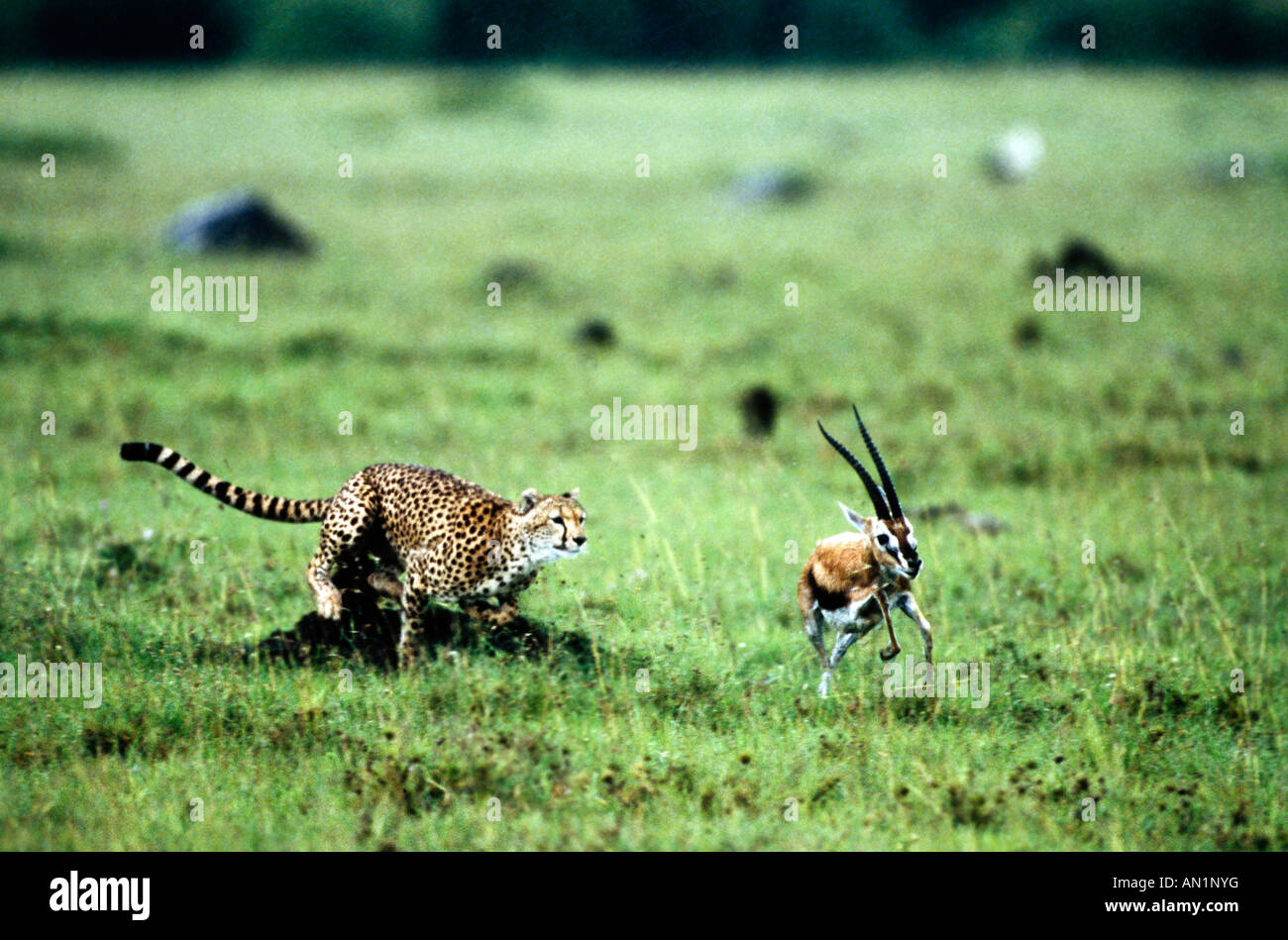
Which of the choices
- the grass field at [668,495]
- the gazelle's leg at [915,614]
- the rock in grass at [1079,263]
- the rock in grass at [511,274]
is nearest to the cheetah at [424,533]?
the grass field at [668,495]

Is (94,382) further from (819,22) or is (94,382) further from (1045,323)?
(819,22)

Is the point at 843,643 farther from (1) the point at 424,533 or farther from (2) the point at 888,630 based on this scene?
(1) the point at 424,533

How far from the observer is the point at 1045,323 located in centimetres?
2273

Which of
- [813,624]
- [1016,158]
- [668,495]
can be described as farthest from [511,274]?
[1016,158]

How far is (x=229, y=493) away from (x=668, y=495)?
19.0 ft

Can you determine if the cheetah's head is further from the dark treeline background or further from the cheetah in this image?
the dark treeline background

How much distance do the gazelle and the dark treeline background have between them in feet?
138

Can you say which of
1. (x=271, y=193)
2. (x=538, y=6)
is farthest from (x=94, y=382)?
(x=538, y=6)

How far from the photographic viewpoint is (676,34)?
49938 millimetres

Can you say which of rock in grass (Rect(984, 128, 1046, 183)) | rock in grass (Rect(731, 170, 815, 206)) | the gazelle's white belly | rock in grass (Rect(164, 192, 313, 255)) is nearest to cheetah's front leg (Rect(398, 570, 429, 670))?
the gazelle's white belly

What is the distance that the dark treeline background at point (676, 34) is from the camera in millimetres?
52713

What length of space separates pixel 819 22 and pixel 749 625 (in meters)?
49.8

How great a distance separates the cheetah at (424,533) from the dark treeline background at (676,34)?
135 feet

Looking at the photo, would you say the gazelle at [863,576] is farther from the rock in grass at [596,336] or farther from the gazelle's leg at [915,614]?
the rock in grass at [596,336]
